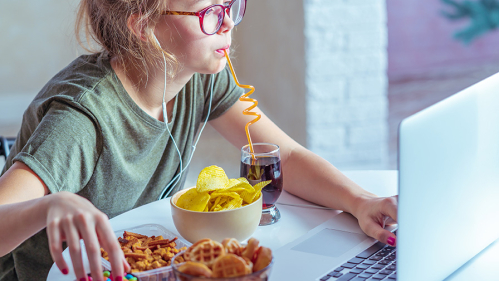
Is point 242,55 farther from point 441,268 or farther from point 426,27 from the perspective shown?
point 441,268

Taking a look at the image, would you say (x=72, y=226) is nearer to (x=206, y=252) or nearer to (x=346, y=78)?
(x=206, y=252)

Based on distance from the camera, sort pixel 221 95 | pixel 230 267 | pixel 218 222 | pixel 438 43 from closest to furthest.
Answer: pixel 230 267
pixel 218 222
pixel 221 95
pixel 438 43

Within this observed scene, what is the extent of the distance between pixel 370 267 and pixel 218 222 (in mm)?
238

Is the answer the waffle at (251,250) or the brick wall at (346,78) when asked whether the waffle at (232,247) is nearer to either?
the waffle at (251,250)

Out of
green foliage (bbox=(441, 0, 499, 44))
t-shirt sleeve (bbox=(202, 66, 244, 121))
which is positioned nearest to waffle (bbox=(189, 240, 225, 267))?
t-shirt sleeve (bbox=(202, 66, 244, 121))

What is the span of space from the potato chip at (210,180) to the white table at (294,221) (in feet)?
0.41

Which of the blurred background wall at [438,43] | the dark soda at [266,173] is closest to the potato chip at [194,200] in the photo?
the dark soda at [266,173]

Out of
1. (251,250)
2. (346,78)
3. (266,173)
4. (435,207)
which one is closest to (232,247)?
(251,250)

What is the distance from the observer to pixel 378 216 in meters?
0.86

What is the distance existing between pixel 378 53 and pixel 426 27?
3.18 m

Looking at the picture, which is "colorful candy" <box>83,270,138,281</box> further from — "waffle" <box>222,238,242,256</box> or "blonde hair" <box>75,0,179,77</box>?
"blonde hair" <box>75,0,179,77</box>

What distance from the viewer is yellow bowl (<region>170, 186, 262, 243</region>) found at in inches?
31.2

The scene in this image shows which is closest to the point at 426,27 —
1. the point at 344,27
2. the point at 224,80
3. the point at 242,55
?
the point at 242,55

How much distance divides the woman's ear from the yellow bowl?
0.44m
